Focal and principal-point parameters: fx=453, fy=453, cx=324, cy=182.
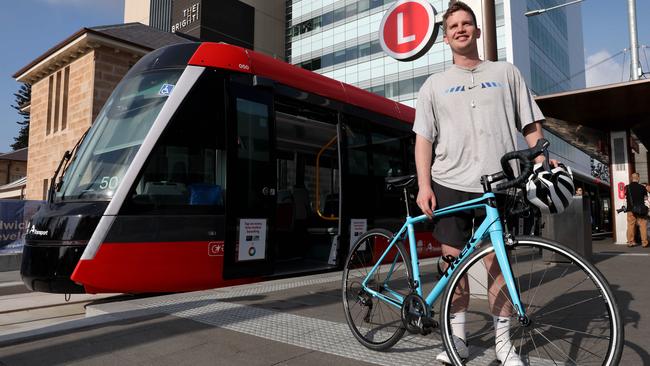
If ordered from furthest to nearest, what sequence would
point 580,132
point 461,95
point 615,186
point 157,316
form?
point 580,132, point 615,186, point 157,316, point 461,95

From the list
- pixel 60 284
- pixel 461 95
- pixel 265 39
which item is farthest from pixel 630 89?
pixel 265 39

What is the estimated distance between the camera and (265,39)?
5734 centimetres

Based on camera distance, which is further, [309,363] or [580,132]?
[580,132]

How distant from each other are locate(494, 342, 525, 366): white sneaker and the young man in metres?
0.23

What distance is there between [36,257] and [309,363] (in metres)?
3.72

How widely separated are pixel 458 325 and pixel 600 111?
11653mm

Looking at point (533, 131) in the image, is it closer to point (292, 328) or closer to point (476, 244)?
point (476, 244)

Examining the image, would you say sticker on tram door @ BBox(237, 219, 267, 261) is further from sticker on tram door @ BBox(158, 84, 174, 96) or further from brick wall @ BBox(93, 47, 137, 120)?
brick wall @ BBox(93, 47, 137, 120)

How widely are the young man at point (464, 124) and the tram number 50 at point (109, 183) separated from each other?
361cm

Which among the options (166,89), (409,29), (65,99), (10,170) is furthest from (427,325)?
(10,170)

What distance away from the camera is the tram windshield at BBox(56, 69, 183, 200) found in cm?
512

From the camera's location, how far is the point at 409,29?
791 cm

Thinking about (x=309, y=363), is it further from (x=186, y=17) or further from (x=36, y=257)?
(x=186, y=17)

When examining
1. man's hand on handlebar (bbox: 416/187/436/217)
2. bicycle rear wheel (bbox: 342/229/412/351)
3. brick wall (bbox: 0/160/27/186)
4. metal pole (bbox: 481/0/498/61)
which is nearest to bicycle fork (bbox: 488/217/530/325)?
man's hand on handlebar (bbox: 416/187/436/217)
